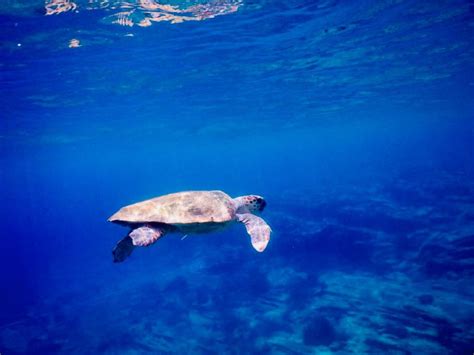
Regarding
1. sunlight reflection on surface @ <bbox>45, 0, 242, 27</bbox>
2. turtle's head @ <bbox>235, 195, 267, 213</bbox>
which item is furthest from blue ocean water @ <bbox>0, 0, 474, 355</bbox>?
turtle's head @ <bbox>235, 195, 267, 213</bbox>

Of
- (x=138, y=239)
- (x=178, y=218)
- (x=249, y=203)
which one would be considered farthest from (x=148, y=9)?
(x=138, y=239)

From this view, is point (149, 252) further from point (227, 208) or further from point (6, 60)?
point (227, 208)

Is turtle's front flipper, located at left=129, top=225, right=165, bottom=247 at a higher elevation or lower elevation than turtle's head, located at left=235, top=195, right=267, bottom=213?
higher

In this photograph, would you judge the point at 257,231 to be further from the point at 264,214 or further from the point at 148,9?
the point at 264,214

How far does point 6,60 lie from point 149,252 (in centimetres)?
2042

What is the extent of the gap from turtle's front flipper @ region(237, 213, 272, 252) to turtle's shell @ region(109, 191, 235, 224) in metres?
0.42

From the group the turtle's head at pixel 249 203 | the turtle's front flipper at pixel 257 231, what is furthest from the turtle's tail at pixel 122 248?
the turtle's head at pixel 249 203

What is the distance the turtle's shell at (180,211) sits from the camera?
5816 mm

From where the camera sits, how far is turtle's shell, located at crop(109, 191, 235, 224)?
5.82 metres

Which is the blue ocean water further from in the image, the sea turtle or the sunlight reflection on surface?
the sea turtle

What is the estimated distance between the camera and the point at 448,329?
32.7 ft

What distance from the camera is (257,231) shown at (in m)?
6.09

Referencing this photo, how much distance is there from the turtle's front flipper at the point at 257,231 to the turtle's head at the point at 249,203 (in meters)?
0.48

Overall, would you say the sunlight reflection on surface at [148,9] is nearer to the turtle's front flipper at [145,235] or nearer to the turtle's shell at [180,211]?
the turtle's shell at [180,211]
